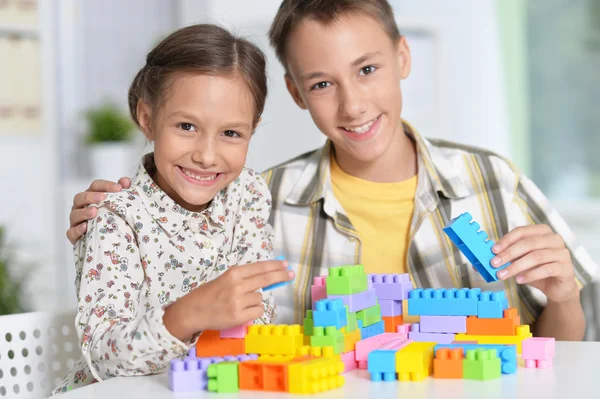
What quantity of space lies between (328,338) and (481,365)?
7.7 inches

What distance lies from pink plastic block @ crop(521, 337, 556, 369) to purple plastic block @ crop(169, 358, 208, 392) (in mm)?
422

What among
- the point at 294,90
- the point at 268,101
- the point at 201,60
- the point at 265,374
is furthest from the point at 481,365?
the point at 268,101

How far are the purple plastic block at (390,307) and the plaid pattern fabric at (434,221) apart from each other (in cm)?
36

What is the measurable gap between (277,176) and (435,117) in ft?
5.36

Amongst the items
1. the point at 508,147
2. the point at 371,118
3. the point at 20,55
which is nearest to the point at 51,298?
the point at 20,55

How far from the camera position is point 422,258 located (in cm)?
161

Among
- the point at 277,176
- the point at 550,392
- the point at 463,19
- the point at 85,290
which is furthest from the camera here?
the point at 463,19

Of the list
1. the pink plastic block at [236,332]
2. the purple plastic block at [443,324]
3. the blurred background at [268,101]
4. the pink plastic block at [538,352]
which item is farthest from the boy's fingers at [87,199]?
the blurred background at [268,101]

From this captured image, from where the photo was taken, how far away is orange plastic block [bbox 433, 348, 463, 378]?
99 centimetres

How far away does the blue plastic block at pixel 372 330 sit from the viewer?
114cm

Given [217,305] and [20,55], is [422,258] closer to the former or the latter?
[217,305]

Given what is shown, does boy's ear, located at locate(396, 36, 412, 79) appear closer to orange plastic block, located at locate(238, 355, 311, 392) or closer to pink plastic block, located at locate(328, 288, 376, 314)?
pink plastic block, located at locate(328, 288, 376, 314)

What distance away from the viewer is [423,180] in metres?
1.67

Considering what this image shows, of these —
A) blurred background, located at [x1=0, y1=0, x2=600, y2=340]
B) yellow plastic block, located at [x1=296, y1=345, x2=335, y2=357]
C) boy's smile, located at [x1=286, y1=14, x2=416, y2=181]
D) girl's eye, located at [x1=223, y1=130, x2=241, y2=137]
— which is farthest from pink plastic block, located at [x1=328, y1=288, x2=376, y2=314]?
blurred background, located at [x1=0, y1=0, x2=600, y2=340]
